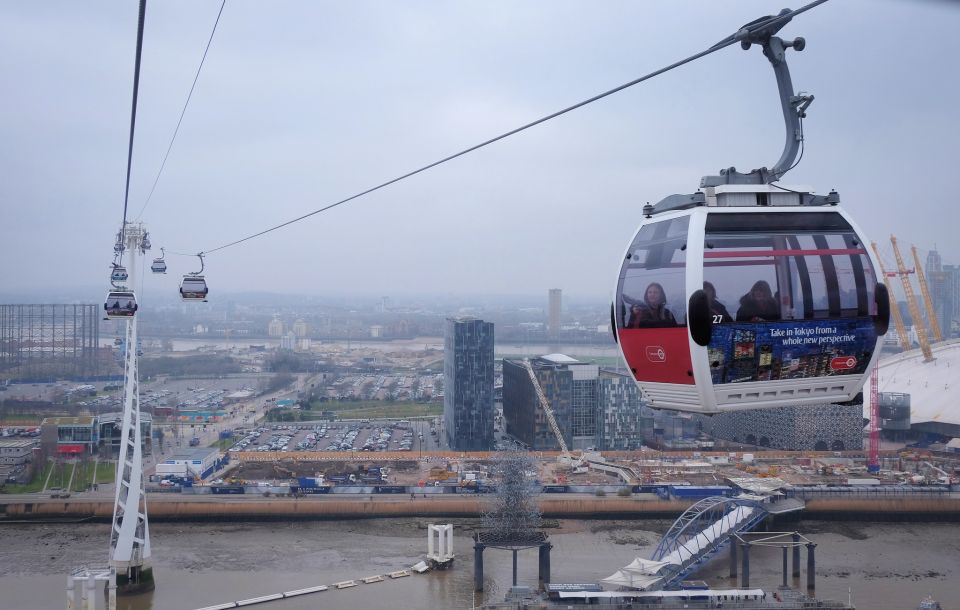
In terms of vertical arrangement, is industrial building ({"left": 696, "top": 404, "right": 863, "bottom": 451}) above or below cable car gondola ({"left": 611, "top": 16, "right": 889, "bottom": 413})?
below

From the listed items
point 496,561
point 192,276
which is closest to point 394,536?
point 496,561

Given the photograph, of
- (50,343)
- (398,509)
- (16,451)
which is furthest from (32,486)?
(50,343)

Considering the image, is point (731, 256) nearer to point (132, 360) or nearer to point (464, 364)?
point (132, 360)

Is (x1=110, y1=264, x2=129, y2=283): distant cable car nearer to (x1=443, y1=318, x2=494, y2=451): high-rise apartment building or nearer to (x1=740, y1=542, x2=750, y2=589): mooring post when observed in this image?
(x1=740, y1=542, x2=750, y2=589): mooring post

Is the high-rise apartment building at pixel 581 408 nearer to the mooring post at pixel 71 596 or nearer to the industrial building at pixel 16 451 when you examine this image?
the industrial building at pixel 16 451

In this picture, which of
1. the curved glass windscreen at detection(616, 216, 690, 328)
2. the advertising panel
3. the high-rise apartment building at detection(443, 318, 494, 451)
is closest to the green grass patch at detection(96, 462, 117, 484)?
the high-rise apartment building at detection(443, 318, 494, 451)
